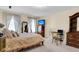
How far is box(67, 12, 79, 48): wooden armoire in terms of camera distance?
3.39 m

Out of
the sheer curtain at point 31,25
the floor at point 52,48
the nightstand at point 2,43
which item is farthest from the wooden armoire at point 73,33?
the nightstand at point 2,43

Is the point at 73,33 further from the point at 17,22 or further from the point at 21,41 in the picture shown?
the point at 17,22

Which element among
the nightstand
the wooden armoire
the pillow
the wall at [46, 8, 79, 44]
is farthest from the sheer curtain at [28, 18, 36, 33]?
the wooden armoire

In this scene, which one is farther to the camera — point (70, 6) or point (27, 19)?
point (27, 19)

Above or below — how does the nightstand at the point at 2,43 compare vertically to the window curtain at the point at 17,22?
below

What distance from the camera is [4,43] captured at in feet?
9.04

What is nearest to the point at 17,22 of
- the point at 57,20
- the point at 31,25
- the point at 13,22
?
the point at 13,22

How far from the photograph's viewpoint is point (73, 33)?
3645mm

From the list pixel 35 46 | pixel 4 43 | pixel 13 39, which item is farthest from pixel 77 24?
pixel 4 43

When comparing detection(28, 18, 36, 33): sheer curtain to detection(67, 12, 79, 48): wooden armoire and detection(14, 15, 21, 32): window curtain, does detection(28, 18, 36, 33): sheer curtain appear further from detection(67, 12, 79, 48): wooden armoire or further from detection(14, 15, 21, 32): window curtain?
detection(67, 12, 79, 48): wooden armoire

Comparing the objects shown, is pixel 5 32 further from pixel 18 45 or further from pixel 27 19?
pixel 27 19

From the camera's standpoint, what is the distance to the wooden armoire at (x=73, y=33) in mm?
3394

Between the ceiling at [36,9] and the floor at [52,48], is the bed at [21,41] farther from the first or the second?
the ceiling at [36,9]
